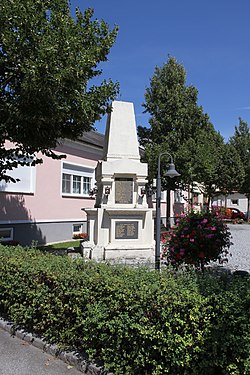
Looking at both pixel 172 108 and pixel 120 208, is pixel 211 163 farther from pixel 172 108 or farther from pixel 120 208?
pixel 120 208

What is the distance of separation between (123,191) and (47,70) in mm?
4997

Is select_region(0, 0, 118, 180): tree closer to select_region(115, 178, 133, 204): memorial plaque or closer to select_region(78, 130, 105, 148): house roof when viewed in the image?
select_region(115, 178, 133, 204): memorial plaque

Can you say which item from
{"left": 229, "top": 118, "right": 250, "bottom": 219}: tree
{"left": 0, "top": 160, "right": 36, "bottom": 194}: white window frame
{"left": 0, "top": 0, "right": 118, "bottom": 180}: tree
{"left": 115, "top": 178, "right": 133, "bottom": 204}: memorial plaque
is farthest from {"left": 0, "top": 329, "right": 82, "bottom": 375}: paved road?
{"left": 229, "top": 118, "right": 250, "bottom": 219}: tree

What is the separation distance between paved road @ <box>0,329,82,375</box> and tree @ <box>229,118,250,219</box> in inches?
1112

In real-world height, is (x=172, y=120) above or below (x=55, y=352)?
above

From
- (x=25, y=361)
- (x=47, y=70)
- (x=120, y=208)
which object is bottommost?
(x=25, y=361)

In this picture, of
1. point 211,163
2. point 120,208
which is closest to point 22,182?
point 120,208

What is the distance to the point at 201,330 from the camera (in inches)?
119

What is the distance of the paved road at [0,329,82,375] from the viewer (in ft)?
11.4

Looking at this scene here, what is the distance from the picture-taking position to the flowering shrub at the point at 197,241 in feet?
21.0

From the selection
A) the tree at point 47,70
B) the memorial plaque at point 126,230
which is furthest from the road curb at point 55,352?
the memorial plaque at point 126,230

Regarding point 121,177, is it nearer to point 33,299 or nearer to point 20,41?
point 20,41

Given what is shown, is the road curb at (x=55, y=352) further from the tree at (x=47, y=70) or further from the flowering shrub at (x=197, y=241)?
the tree at (x=47, y=70)

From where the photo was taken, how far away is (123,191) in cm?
1075
